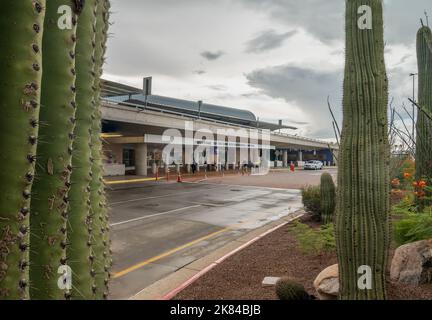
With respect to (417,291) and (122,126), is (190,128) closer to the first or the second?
(122,126)

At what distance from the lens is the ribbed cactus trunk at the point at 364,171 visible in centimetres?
323

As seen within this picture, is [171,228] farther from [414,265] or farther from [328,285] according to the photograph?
[414,265]

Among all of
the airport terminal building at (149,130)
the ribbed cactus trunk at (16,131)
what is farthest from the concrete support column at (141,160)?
the ribbed cactus trunk at (16,131)

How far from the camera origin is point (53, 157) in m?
1.56

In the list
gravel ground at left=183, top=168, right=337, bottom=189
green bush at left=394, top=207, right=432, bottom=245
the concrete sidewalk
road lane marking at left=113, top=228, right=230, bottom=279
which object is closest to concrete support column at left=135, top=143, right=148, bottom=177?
gravel ground at left=183, top=168, right=337, bottom=189

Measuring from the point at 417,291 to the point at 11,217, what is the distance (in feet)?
13.9

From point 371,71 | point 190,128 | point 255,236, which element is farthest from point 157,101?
point 371,71

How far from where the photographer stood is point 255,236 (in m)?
8.11

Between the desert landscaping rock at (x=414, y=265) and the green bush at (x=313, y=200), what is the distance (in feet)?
16.4

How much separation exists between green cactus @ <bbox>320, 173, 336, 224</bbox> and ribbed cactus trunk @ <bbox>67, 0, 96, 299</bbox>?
7.35 metres

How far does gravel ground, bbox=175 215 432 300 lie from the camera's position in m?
3.92

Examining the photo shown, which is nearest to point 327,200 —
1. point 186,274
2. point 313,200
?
point 313,200

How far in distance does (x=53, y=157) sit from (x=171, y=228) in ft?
25.3

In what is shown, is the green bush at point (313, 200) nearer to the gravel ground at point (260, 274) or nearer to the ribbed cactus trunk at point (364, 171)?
the gravel ground at point (260, 274)
